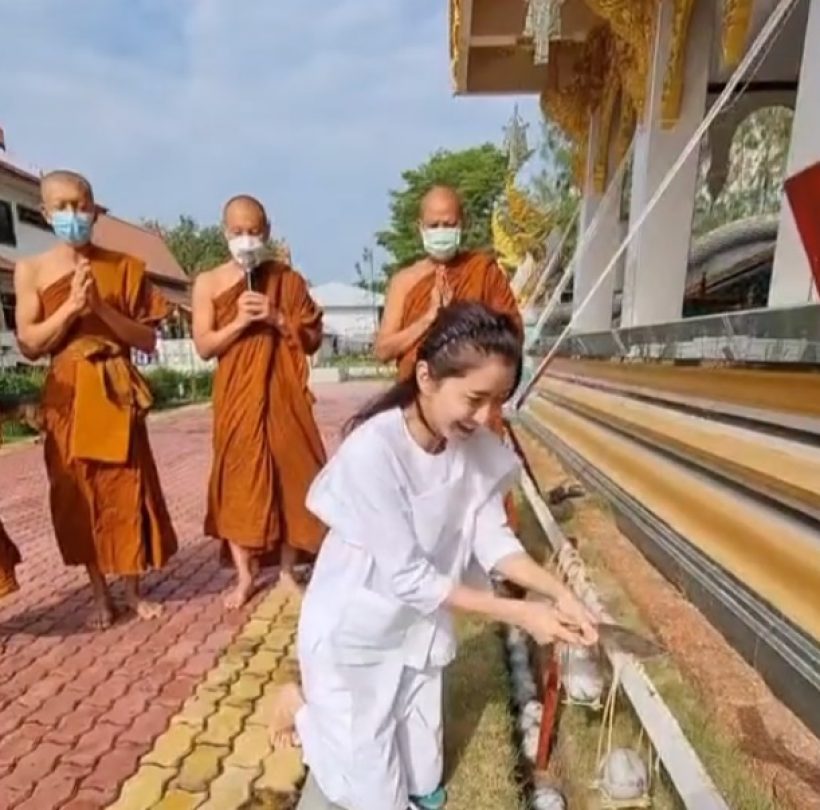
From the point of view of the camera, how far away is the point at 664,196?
12.3 feet

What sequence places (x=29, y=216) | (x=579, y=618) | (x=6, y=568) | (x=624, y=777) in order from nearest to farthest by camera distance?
1. (x=579, y=618)
2. (x=624, y=777)
3. (x=6, y=568)
4. (x=29, y=216)

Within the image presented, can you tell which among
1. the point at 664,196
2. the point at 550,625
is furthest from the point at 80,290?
the point at 664,196

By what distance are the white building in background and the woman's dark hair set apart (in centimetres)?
4142

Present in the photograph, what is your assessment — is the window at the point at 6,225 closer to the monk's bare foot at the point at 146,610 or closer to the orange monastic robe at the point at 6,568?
the monk's bare foot at the point at 146,610

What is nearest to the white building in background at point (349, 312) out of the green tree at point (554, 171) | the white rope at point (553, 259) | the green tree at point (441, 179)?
the green tree at point (441, 179)

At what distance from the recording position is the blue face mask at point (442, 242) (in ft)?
9.04

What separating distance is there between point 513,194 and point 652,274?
477 centimetres

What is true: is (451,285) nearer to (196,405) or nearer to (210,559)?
(210,559)

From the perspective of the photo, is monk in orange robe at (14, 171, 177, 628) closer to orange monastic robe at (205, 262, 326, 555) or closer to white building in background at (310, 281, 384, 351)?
orange monastic robe at (205, 262, 326, 555)

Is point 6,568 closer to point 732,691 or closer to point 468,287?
point 468,287

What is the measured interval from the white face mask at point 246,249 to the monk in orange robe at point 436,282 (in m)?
0.59

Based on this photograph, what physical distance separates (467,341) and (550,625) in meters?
0.59

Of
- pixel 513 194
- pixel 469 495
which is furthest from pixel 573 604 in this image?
pixel 513 194

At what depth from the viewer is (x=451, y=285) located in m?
2.79
